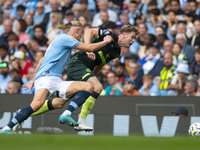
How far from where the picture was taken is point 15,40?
14500 mm

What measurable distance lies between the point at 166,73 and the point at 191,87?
89 centimetres

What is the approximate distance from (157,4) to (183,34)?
4.88 feet

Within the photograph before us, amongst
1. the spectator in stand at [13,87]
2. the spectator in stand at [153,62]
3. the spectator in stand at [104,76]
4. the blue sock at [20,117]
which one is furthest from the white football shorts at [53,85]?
the spectator in stand at [13,87]

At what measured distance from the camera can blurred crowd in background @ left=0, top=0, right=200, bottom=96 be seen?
1184 centimetres

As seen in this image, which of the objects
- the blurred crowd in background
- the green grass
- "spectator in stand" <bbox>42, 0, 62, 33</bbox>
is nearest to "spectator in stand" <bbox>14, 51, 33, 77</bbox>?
the blurred crowd in background

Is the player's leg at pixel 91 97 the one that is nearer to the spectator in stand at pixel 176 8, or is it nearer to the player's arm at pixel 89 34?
the player's arm at pixel 89 34

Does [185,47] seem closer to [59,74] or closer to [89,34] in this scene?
[89,34]

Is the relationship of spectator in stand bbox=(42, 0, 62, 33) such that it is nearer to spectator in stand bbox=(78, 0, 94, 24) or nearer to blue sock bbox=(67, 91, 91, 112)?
spectator in stand bbox=(78, 0, 94, 24)

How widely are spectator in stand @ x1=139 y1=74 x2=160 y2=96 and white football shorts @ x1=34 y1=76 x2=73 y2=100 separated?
4335 mm

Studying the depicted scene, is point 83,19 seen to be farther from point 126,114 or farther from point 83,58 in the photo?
point 83,58

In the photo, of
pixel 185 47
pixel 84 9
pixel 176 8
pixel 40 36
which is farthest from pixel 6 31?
pixel 185 47

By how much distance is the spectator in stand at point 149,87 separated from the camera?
11797mm

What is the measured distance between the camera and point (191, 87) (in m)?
11.3

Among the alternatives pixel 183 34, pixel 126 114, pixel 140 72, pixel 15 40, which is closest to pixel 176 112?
pixel 126 114
